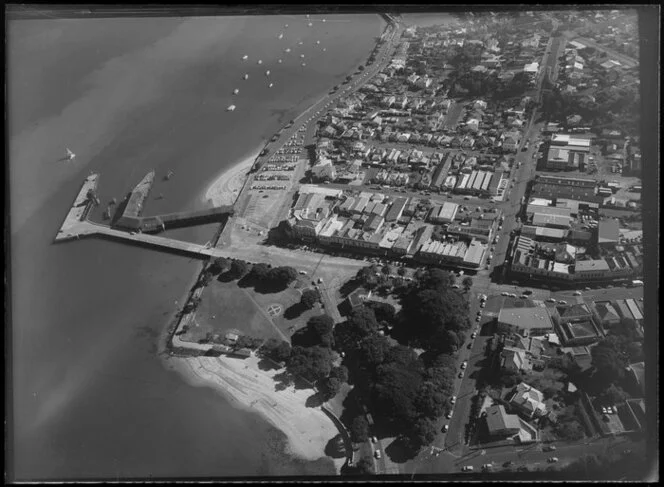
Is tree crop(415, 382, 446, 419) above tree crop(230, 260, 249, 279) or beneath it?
beneath

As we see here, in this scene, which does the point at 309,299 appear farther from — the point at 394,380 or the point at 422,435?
the point at 422,435

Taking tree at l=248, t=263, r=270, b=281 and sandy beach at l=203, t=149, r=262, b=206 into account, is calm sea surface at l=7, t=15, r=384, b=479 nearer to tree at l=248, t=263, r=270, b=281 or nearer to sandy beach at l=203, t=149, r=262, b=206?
sandy beach at l=203, t=149, r=262, b=206

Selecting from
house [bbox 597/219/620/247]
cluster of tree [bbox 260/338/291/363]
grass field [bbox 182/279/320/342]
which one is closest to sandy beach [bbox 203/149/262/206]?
grass field [bbox 182/279/320/342]

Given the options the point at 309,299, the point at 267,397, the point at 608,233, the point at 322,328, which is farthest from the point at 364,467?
the point at 608,233

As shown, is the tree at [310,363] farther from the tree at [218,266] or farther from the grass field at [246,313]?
the tree at [218,266]

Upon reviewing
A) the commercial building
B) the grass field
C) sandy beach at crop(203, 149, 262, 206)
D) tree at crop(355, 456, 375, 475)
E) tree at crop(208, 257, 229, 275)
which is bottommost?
tree at crop(355, 456, 375, 475)

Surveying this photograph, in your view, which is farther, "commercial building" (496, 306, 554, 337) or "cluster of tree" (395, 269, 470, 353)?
"commercial building" (496, 306, 554, 337)
